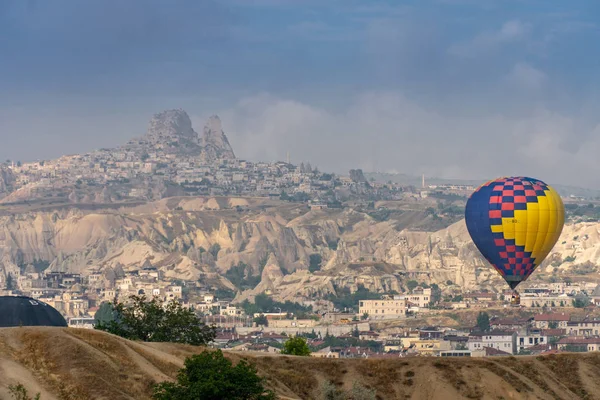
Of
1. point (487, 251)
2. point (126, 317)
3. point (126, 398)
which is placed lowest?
point (126, 398)

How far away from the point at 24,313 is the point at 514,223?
3264 cm

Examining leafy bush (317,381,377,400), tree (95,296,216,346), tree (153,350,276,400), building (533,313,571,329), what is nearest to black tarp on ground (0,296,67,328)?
tree (95,296,216,346)

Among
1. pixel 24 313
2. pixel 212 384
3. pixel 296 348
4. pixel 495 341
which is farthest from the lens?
pixel 495 341

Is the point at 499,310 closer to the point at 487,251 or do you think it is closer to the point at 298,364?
the point at 487,251

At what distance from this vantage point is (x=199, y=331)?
73125mm

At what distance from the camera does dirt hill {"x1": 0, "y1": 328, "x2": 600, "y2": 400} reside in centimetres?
5297

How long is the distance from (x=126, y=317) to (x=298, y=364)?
12.6m

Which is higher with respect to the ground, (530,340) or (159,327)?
(530,340)

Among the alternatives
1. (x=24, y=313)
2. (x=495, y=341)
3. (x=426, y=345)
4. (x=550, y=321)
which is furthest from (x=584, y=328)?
(x=24, y=313)

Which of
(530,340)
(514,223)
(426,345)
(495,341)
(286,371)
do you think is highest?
(530,340)

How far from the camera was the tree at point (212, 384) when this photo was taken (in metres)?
49.2

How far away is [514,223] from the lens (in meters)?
90.8

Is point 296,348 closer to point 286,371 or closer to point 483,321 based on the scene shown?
point 286,371

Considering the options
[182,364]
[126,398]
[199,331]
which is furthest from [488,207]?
[126,398]
